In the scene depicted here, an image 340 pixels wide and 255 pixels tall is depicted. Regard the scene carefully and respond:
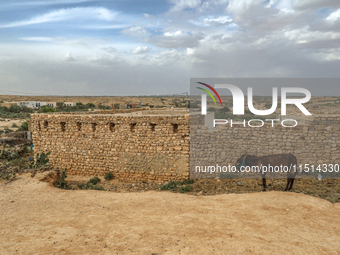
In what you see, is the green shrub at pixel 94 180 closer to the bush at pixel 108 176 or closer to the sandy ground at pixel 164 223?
the bush at pixel 108 176

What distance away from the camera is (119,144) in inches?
415

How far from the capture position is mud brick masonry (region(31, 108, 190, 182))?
974 centimetres

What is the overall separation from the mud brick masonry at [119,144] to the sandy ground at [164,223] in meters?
2.34

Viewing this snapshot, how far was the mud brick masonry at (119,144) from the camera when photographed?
9742 mm

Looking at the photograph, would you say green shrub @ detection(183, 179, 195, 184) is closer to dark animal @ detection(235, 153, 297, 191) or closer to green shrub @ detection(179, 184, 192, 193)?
green shrub @ detection(179, 184, 192, 193)

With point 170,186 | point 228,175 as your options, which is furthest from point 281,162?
point 170,186

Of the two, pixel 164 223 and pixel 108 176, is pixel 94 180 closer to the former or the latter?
pixel 108 176

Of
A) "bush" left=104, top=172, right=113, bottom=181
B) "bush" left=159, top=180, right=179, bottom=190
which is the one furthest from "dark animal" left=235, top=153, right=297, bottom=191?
"bush" left=104, top=172, right=113, bottom=181

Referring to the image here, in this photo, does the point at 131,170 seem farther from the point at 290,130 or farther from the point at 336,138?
the point at 336,138

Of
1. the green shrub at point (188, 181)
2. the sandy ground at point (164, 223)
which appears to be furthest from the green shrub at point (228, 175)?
the sandy ground at point (164, 223)

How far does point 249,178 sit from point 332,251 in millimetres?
4864

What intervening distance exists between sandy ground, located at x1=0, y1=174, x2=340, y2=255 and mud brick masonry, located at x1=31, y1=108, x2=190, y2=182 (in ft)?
7.68

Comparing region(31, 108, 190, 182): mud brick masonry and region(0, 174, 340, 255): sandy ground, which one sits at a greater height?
region(31, 108, 190, 182): mud brick masonry

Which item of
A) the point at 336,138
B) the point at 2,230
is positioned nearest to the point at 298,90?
the point at 336,138
